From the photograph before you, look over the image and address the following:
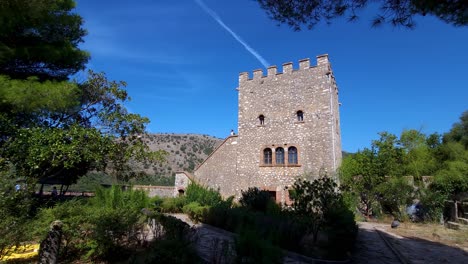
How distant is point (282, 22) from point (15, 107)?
685 centimetres

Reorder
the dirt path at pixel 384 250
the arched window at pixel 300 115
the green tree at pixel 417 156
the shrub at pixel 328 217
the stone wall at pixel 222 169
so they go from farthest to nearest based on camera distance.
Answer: the stone wall at pixel 222 169 < the arched window at pixel 300 115 < the green tree at pixel 417 156 < the shrub at pixel 328 217 < the dirt path at pixel 384 250

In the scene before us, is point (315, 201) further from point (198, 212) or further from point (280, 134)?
point (280, 134)

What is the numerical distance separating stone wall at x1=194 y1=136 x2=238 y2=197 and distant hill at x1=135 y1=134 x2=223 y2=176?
97.9 ft

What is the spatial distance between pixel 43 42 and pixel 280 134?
469 inches

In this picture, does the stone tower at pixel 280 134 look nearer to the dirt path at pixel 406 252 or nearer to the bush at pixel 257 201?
the bush at pixel 257 201

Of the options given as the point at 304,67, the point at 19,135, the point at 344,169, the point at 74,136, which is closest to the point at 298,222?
the point at 74,136

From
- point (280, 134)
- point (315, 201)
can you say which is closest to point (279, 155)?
point (280, 134)

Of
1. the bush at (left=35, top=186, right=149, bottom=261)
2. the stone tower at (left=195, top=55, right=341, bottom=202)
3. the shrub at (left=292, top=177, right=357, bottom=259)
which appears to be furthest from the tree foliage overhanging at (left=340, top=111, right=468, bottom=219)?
the bush at (left=35, top=186, right=149, bottom=261)

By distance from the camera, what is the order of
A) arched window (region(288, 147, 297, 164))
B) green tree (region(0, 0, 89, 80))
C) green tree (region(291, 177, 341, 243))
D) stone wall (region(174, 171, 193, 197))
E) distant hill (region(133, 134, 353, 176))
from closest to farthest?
green tree (region(291, 177, 341, 243)) < green tree (region(0, 0, 89, 80)) < arched window (region(288, 147, 297, 164)) < stone wall (region(174, 171, 193, 197)) < distant hill (region(133, 134, 353, 176))

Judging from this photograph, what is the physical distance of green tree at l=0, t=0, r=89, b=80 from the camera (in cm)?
792

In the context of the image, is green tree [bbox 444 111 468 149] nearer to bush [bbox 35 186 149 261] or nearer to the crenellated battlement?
the crenellated battlement

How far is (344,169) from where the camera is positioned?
1483 centimetres

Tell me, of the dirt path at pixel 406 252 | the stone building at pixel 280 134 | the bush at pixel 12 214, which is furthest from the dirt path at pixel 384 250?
the stone building at pixel 280 134

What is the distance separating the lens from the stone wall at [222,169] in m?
17.5
